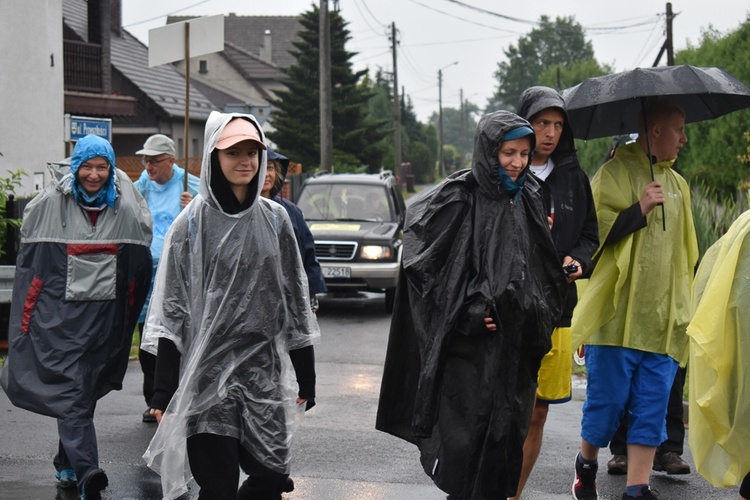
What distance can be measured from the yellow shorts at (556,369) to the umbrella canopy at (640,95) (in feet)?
3.74

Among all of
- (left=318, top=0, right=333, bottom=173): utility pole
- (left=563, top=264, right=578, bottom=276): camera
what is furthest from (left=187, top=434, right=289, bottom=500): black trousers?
(left=318, top=0, right=333, bottom=173): utility pole

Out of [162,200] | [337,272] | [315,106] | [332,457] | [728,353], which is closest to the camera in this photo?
[728,353]

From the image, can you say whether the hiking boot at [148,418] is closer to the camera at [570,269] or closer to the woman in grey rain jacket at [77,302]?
the woman in grey rain jacket at [77,302]

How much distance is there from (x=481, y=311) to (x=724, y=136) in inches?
950

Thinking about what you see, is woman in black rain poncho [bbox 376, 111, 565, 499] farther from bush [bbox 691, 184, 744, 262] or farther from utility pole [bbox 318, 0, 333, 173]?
utility pole [bbox 318, 0, 333, 173]

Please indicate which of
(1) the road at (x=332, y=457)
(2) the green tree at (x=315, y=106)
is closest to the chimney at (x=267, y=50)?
(2) the green tree at (x=315, y=106)

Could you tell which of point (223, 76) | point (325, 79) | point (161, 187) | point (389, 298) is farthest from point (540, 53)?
point (161, 187)

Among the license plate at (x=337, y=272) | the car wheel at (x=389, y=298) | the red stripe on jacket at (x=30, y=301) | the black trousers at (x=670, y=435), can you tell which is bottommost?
the car wheel at (x=389, y=298)

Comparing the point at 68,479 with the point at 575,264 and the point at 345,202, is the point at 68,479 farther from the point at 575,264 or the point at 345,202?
the point at 345,202

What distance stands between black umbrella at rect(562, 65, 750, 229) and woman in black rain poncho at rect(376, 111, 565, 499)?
3.40ft

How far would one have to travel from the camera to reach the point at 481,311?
4422 millimetres

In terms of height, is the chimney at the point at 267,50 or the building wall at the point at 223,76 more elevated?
the chimney at the point at 267,50

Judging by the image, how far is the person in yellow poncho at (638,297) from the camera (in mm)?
5496

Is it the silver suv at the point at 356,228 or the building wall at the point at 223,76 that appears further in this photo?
the building wall at the point at 223,76
